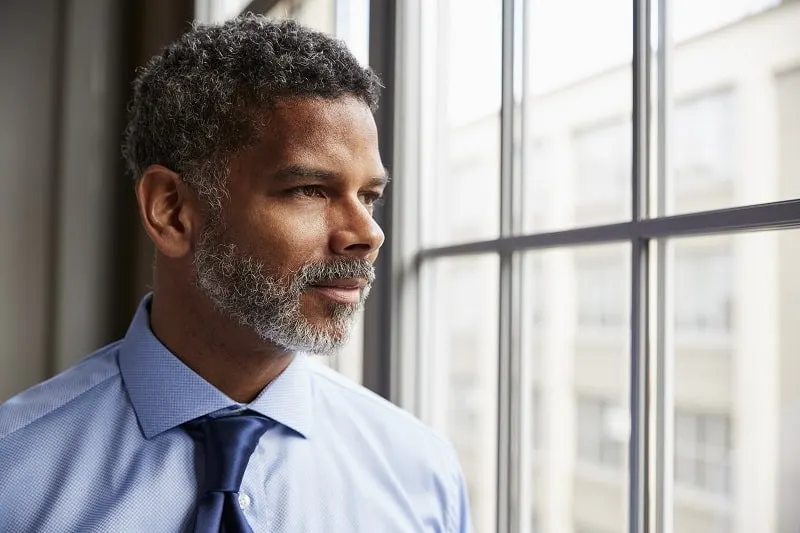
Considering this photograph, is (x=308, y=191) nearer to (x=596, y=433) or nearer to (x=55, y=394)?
(x=55, y=394)

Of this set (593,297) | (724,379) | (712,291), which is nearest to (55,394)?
(724,379)

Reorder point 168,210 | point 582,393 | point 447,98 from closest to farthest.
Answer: point 168,210 → point 447,98 → point 582,393

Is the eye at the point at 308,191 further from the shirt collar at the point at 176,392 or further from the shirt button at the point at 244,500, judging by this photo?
the shirt button at the point at 244,500

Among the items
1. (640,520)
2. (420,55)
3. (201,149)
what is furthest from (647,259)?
(420,55)

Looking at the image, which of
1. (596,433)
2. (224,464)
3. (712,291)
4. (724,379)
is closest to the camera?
(224,464)

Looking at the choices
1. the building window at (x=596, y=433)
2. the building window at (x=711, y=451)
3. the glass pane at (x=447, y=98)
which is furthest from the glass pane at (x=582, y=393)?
the glass pane at (x=447, y=98)

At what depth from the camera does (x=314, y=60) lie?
1001mm

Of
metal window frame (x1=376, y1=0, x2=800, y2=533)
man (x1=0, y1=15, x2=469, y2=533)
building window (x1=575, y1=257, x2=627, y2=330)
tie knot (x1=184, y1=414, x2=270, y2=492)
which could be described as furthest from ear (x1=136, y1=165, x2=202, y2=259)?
building window (x1=575, y1=257, x2=627, y2=330)

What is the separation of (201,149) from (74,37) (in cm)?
156

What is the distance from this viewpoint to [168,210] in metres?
1.05

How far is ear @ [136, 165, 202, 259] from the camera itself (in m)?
1.03

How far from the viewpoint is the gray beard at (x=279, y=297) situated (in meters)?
0.94

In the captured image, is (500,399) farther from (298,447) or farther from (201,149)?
(201,149)

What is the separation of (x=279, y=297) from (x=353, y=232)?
12 centimetres
